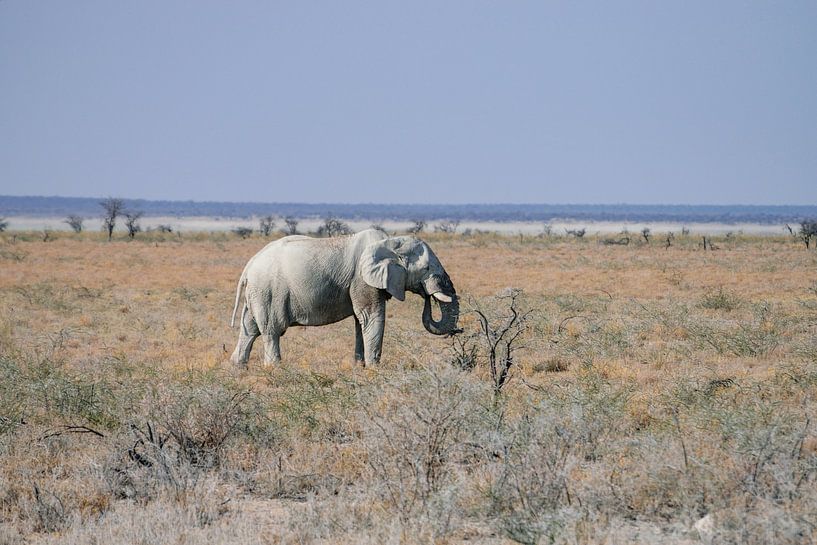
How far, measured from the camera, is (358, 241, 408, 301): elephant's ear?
39.3 feet

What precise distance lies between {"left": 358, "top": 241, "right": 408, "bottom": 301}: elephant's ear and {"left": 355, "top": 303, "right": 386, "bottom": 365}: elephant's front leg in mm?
407

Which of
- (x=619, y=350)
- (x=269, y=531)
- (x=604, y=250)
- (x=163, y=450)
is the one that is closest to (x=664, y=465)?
(x=269, y=531)

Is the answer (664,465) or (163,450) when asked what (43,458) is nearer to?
(163,450)

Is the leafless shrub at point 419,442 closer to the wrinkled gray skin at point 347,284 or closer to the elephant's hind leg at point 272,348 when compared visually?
the wrinkled gray skin at point 347,284

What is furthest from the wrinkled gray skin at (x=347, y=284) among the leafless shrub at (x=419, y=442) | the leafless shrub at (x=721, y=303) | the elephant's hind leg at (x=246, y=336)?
the leafless shrub at (x=721, y=303)

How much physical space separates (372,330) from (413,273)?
2.96 feet

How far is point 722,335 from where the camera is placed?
14758mm

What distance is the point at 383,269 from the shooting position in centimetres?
1202

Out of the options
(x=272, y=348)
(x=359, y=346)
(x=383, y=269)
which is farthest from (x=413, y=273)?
(x=272, y=348)

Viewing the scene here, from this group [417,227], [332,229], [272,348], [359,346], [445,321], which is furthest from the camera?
[417,227]

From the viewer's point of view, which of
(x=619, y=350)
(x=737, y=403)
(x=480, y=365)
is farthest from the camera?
(x=619, y=350)

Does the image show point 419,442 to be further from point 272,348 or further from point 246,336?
point 246,336

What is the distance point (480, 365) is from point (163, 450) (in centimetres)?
580

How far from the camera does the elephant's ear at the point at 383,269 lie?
12.0 metres
